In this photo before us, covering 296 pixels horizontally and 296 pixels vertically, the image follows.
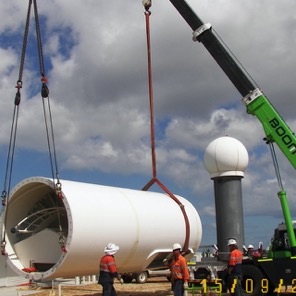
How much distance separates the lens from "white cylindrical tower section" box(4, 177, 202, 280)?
9.84 m

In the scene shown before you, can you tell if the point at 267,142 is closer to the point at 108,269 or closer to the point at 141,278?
the point at 108,269

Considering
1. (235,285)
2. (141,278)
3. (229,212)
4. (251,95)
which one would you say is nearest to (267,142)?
(251,95)

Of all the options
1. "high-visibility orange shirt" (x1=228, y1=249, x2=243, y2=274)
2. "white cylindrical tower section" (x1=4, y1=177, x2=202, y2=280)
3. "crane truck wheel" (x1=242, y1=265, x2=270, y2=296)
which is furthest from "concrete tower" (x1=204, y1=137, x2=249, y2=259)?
"high-visibility orange shirt" (x1=228, y1=249, x2=243, y2=274)

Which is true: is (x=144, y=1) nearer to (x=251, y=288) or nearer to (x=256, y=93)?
(x=256, y=93)

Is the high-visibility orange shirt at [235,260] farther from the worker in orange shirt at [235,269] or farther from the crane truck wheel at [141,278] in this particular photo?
the crane truck wheel at [141,278]

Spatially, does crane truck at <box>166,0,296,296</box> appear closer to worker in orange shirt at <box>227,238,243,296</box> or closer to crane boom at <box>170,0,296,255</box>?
crane boom at <box>170,0,296,255</box>

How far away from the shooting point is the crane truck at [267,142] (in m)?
12.5

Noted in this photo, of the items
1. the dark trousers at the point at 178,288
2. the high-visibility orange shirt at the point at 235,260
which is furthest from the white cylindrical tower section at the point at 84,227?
the high-visibility orange shirt at the point at 235,260

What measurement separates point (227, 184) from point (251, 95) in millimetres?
5042

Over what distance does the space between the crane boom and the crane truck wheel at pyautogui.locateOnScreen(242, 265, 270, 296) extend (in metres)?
1.08

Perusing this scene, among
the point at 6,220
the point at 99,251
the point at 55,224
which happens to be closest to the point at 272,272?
the point at 99,251

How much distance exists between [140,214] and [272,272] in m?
4.00

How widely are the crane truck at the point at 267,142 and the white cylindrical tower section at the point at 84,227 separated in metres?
2.21

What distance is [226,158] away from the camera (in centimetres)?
1719
